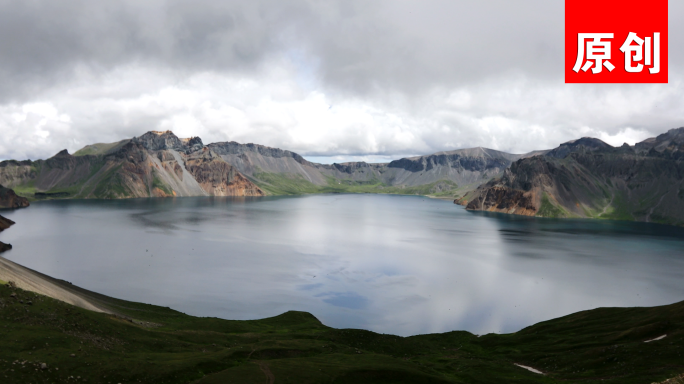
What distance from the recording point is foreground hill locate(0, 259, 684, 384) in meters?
35.2

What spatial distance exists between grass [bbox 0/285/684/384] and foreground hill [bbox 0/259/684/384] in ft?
0.46

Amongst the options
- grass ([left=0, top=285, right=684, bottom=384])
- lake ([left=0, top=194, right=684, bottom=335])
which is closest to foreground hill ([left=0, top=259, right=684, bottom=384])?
grass ([left=0, top=285, right=684, bottom=384])

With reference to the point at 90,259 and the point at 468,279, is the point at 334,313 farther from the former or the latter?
the point at 90,259

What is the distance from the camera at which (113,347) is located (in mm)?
40969

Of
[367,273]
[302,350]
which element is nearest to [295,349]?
[302,350]

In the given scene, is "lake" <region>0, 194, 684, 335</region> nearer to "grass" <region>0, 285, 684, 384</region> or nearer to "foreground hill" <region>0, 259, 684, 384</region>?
"foreground hill" <region>0, 259, 684, 384</region>

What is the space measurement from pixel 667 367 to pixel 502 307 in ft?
138

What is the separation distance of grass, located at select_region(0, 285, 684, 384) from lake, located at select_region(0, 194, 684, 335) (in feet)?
40.6

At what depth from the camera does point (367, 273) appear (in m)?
110

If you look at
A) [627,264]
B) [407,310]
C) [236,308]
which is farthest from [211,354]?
[627,264]

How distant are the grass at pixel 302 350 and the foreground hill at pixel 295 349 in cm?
14

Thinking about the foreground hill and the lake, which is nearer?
the foreground hill

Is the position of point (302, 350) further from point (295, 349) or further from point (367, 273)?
point (367, 273)

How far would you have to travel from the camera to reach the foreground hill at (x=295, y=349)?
1388 inches
